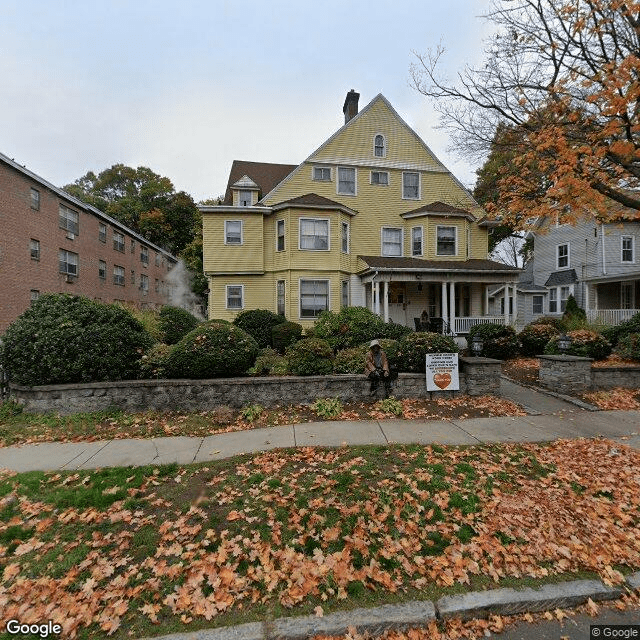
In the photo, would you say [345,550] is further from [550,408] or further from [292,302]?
[292,302]

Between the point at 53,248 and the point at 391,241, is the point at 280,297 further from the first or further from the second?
the point at 53,248

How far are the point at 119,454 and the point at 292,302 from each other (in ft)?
39.2

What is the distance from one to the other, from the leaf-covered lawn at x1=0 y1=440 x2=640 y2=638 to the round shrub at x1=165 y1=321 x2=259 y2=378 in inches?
119

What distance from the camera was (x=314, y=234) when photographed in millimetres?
16750

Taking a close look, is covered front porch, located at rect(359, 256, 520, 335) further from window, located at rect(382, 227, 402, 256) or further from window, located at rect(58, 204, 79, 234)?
window, located at rect(58, 204, 79, 234)

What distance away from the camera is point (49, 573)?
110 inches

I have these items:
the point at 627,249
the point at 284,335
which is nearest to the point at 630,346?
the point at 284,335

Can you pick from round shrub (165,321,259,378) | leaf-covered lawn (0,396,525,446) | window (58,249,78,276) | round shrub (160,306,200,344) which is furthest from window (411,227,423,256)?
window (58,249,78,276)

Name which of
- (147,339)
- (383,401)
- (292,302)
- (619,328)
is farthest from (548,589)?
(292,302)

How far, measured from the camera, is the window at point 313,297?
659 inches

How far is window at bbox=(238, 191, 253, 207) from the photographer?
17969 millimetres

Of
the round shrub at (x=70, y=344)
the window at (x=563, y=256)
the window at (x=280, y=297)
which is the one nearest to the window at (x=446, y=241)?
the window at (x=280, y=297)

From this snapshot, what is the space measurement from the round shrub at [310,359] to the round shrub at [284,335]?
540cm

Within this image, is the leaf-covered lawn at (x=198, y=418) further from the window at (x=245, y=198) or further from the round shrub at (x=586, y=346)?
the window at (x=245, y=198)
